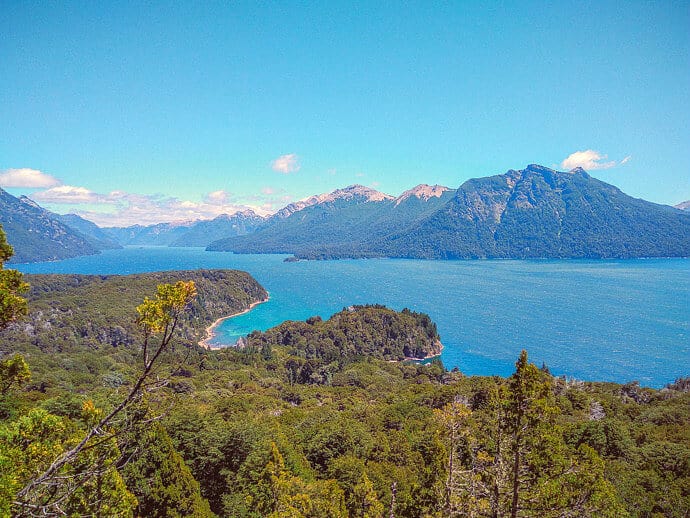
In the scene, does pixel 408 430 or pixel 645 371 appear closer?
pixel 408 430

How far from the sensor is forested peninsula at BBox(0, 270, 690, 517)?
27.1 feet

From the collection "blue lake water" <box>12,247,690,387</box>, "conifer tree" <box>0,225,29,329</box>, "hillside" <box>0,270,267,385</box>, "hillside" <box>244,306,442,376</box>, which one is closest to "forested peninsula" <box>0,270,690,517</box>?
"conifer tree" <box>0,225,29,329</box>

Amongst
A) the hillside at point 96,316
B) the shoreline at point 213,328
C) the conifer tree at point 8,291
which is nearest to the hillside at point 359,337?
the shoreline at point 213,328

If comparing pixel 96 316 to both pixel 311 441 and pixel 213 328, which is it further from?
pixel 311 441

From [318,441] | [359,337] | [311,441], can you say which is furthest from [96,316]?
[318,441]

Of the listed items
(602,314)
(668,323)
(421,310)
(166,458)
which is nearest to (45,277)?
(421,310)

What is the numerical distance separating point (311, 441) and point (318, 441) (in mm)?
960

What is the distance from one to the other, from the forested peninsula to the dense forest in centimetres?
8

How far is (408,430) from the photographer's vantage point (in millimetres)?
38812

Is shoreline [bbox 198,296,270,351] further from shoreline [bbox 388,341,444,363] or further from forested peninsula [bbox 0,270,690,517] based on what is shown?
shoreline [bbox 388,341,444,363]

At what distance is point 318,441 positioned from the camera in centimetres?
3139

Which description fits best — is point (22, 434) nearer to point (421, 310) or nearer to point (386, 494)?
point (386, 494)

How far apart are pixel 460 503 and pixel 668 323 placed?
141m

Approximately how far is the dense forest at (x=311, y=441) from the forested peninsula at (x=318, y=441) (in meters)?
0.08
